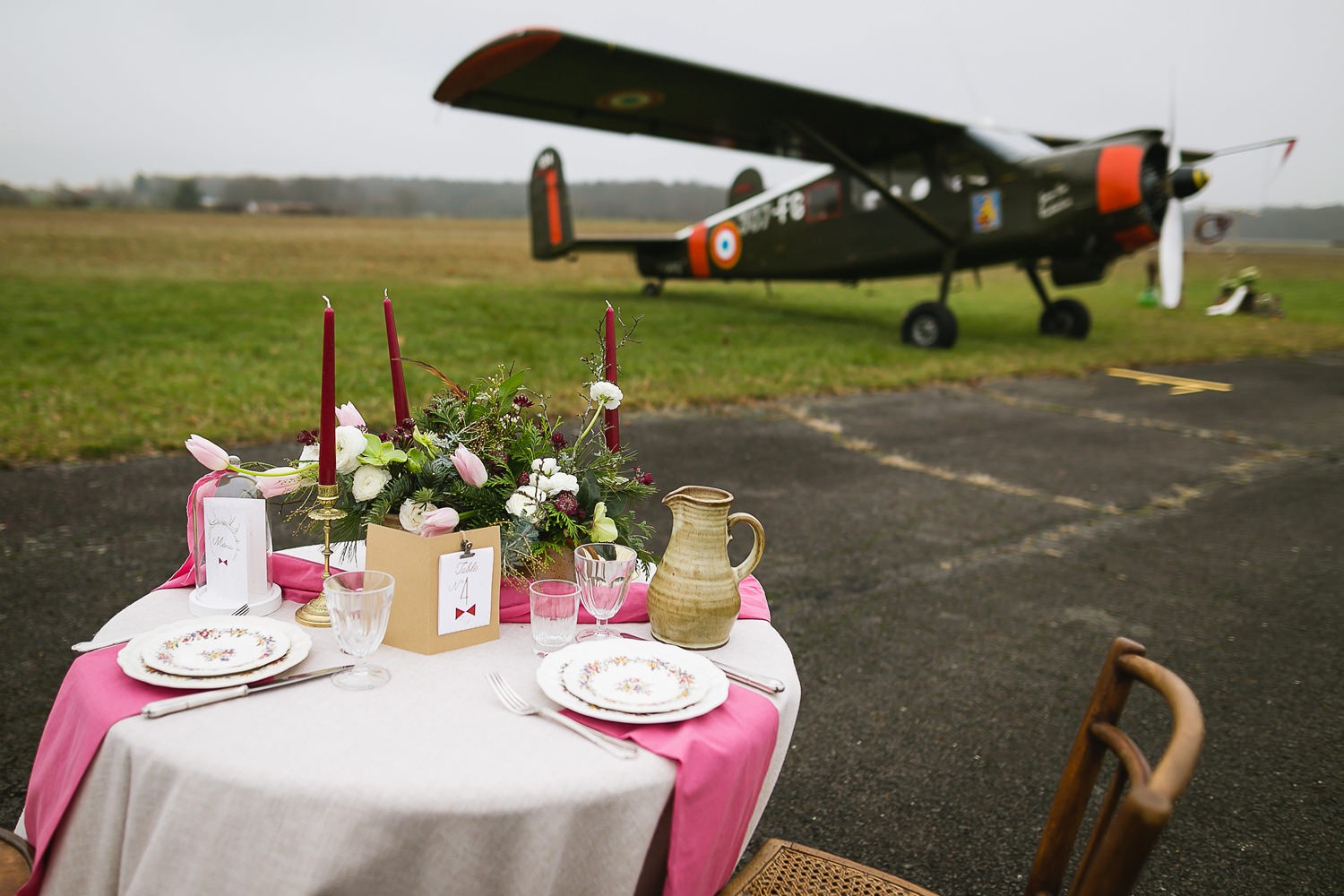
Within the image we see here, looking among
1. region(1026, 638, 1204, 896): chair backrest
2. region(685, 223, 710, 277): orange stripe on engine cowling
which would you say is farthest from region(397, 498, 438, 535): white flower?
region(685, 223, 710, 277): orange stripe on engine cowling

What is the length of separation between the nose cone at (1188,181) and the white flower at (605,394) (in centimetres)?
1090

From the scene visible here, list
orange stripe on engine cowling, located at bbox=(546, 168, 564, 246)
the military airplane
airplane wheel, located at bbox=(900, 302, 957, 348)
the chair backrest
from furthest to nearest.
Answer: orange stripe on engine cowling, located at bbox=(546, 168, 564, 246) < airplane wheel, located at bbox=(900, 302, 957, 348) < the military airplane < the chair backrest

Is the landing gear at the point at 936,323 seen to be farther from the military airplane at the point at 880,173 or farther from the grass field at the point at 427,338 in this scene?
the grass field at the point at 427,338

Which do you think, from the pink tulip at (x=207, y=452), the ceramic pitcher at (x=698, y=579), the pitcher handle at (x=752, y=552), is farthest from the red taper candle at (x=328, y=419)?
the pitcher handle at (x=752, y=552)

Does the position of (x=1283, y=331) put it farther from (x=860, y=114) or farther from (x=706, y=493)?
(x=706, y=493)

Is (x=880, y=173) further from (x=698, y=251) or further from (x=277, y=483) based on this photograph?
(x=277, y=483)

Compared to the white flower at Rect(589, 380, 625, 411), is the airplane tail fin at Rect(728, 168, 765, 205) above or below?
above

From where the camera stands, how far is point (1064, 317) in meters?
13.3

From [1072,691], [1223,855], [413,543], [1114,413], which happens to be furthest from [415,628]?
[1114,413]

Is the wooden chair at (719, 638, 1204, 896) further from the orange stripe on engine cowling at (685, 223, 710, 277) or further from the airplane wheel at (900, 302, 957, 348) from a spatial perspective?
the orange stripe on engine cowling at (685, 223, 710, 277)

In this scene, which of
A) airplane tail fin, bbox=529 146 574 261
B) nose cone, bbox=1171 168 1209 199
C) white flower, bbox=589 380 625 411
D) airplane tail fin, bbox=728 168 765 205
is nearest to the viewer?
white flower, bbox=589 380 625 411

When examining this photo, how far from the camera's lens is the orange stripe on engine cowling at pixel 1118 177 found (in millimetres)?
9641

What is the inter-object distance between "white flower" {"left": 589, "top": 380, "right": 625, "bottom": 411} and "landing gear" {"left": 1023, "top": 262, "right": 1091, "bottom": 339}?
12.8 metres

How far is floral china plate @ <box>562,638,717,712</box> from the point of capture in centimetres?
127
